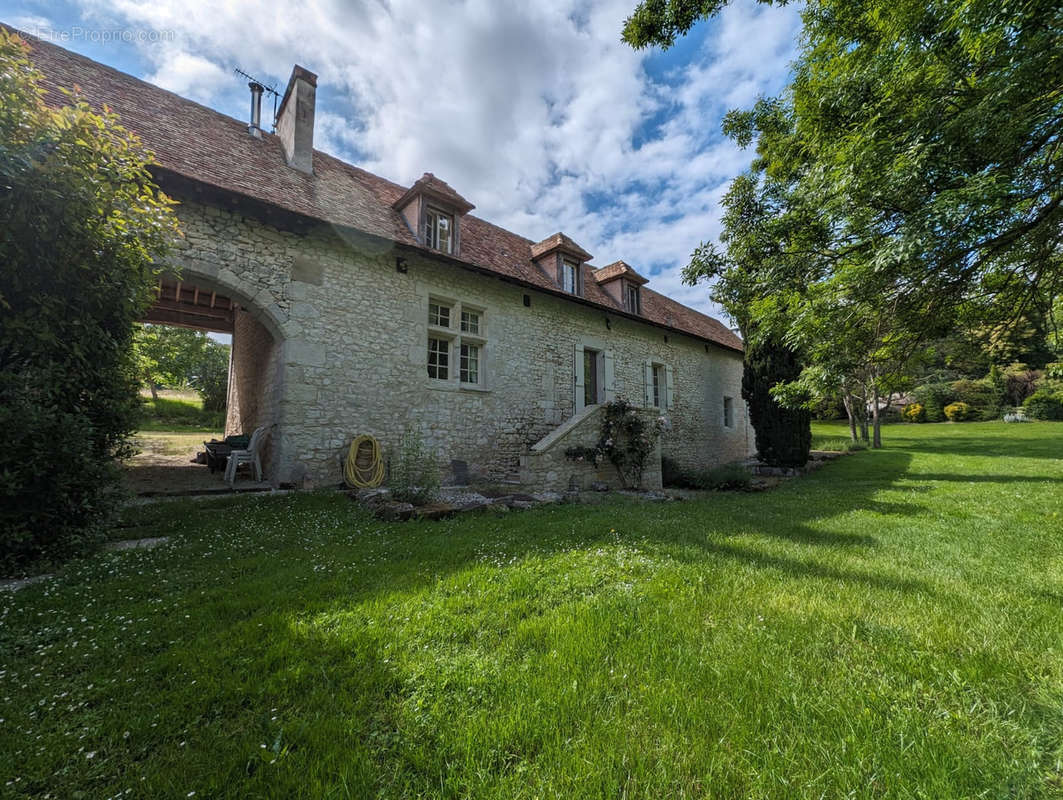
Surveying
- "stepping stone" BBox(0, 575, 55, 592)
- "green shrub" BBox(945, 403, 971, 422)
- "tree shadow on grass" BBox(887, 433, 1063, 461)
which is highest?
"green shrub" BBox(945, 403, 971, 422)

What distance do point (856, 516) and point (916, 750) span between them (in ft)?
17.0

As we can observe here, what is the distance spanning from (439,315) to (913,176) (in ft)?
24.7

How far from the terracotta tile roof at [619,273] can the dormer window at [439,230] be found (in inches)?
230

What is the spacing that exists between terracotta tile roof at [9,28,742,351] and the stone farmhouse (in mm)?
40

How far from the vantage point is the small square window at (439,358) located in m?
8.87

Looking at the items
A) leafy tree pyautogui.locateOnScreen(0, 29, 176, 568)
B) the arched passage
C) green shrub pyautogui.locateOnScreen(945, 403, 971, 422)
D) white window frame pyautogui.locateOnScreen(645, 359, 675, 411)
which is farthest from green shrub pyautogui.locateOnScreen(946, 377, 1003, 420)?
leafy tree pyautogui.locateOnScreen(0, 29, 176, 568)

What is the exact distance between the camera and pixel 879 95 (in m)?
4.11

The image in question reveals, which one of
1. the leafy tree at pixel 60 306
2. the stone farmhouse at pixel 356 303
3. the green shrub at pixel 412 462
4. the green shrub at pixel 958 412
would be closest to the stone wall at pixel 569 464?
the stone farmhouse at pixel 356 303

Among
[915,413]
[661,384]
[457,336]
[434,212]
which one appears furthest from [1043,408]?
[434,212]

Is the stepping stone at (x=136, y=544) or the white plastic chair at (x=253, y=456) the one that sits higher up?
the white plastic chair at (x=253, y=456)

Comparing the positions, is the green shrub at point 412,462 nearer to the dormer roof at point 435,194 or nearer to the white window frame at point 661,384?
the dormer roof at point 435,194

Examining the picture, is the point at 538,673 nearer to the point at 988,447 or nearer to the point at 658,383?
the point at 658,383

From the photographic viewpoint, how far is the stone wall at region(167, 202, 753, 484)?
22.2 feet

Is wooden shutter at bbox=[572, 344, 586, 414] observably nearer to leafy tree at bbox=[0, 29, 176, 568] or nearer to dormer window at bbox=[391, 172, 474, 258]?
dormer window at bbox=[391, 172, 474, 258]
